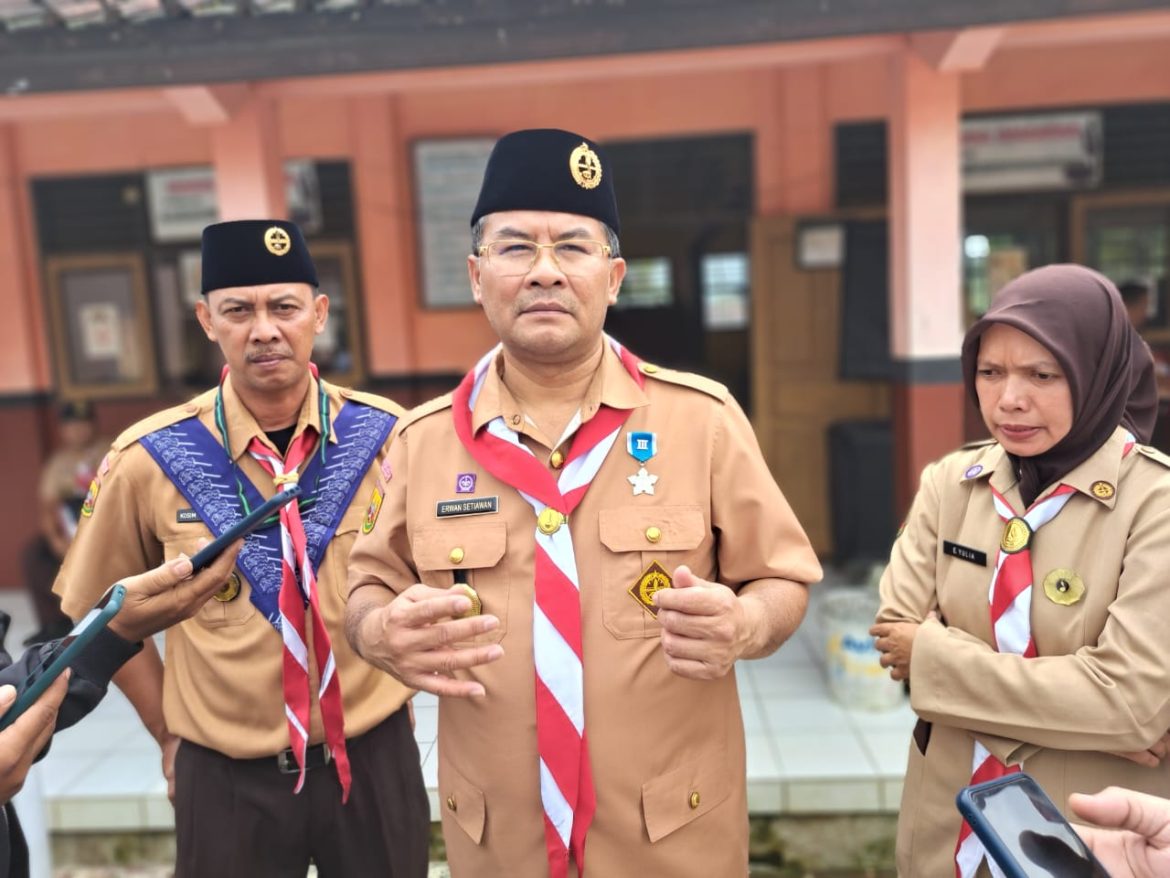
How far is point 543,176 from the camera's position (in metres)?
1.52

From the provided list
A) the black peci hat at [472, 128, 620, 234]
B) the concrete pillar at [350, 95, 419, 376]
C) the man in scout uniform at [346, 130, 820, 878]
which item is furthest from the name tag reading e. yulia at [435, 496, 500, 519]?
the concrete pillar at [350, 95, 419, 376]

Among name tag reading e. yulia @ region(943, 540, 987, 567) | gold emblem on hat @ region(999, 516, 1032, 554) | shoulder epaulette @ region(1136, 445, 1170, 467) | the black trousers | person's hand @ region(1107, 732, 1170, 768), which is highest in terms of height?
shoulder epaulette @ region(1136, 445, 1170, 467)

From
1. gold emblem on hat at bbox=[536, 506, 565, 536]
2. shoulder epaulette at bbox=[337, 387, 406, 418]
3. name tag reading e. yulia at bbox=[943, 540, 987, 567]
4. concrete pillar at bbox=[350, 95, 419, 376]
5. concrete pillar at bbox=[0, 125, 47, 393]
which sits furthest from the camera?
concrete pillar at bbox=[0, 125, 47, 393]

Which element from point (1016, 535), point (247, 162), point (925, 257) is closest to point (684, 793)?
point (1016, 535)

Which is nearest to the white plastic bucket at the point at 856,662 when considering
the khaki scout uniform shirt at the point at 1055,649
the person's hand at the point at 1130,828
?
the khaki scout uniform shirt at the point at 1055,649

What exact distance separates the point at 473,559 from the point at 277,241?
0.96 meters

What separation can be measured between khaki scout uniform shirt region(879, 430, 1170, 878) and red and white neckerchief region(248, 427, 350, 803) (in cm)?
120

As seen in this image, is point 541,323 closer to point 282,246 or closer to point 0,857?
point 282,246

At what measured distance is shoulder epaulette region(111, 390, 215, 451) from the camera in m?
1.95

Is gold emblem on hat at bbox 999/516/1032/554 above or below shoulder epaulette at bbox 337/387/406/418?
below

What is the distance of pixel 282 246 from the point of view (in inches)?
76.8

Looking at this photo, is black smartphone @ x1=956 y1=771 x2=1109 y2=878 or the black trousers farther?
the black trousers

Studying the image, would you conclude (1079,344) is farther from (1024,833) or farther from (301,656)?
(301,656)

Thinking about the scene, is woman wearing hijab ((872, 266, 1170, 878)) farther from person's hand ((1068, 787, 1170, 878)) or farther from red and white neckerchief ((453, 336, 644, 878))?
red and white neckerchief ((453, 336, 644, 878))
